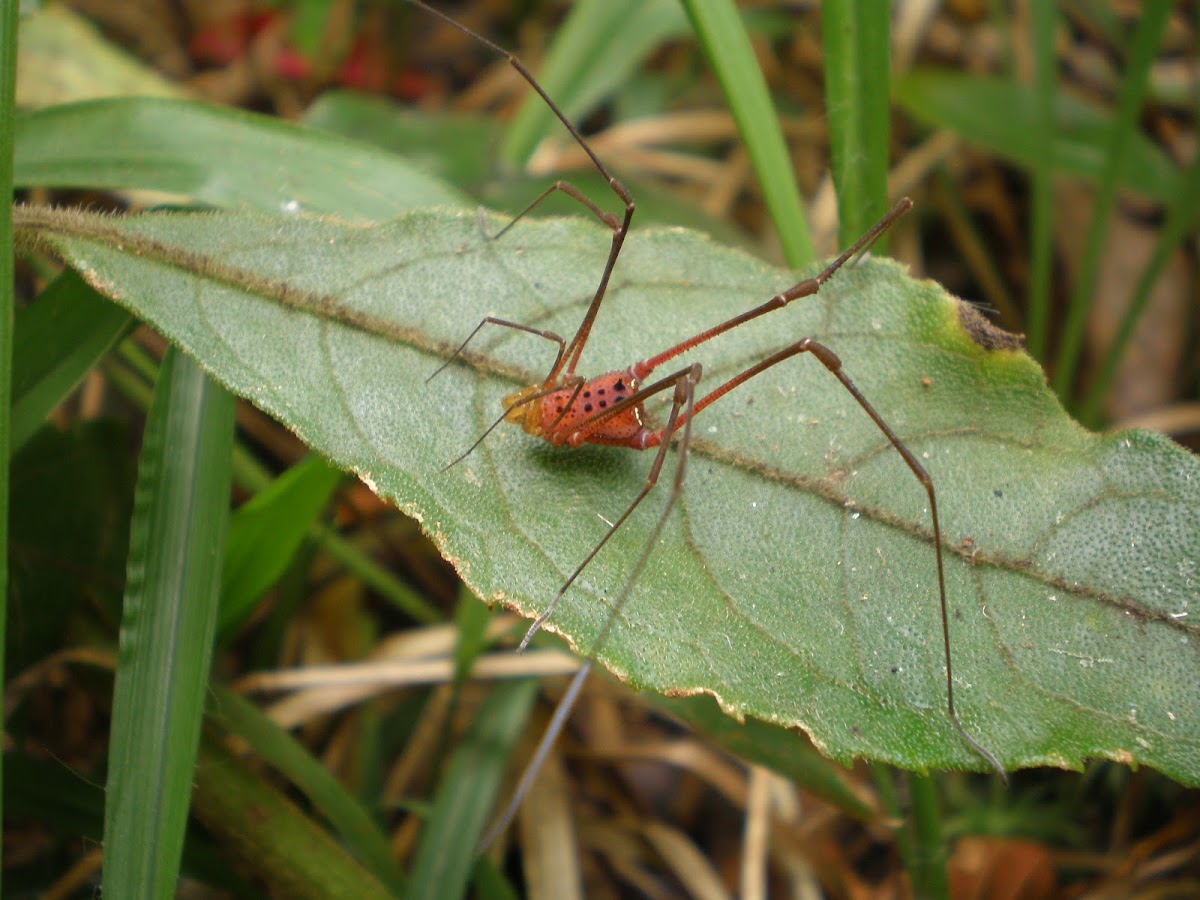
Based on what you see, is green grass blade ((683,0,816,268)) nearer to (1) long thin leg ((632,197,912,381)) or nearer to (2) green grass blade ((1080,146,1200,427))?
(1) long thin leg ((632,197,912,381))

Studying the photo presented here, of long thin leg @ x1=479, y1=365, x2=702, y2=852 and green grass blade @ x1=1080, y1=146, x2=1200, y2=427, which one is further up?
green grass blade @ x1=1080, y1=146, x2=1200, y2=427

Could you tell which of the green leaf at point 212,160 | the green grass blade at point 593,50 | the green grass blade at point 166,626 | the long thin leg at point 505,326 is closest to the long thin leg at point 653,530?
the long thin leg at point 505,326

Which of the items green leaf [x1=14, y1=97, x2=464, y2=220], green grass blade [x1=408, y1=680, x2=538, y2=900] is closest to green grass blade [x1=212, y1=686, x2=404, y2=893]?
green grass blade [x1=408, y1=680, x2=538, y2=900]

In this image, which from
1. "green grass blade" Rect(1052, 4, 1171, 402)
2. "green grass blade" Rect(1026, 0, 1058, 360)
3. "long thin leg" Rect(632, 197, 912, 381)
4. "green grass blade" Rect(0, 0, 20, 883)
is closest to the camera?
"green grass blade" Rect(0, 0, 20, 883)

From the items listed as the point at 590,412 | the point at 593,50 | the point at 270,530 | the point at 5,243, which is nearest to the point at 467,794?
the point at 270,530

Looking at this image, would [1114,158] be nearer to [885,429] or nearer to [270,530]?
[885,429]

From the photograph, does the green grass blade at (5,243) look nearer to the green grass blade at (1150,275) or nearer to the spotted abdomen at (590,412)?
the spotted abdomen at (590,412)

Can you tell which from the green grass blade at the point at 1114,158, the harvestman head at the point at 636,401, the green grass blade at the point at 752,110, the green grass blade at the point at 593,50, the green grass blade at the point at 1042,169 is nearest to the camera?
the harvestman head at the point at 636,401
